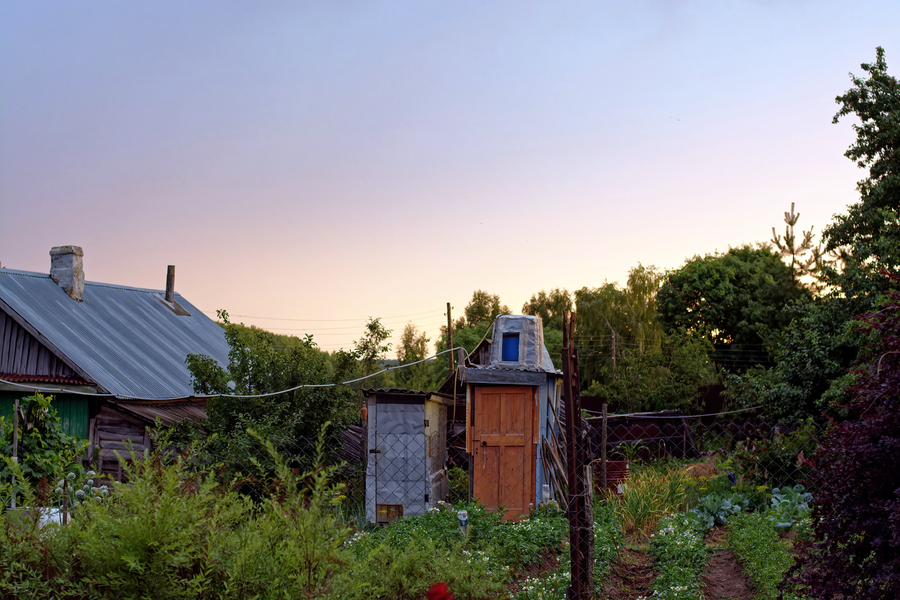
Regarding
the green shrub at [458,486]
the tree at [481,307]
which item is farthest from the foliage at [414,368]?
the green shrub at [458,486]

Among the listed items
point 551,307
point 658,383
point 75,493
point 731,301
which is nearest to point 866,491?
point 75,493

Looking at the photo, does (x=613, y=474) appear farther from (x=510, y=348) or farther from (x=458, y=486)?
(x=510, y=348)

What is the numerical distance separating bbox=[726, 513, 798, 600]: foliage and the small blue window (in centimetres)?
368

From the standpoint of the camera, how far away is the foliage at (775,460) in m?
11.4

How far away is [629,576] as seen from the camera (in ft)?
24.2

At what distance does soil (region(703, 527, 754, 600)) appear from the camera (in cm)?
679

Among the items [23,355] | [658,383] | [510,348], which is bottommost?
[658,383]

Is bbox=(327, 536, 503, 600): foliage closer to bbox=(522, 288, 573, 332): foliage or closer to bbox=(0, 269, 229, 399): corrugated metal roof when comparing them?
bbox=(0, 269, 229, 399): corrugated metal roof

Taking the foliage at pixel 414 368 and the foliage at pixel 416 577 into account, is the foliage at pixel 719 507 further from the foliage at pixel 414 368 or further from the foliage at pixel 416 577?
the foliage at pixel 414 368

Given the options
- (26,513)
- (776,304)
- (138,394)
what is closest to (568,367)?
(26,513)

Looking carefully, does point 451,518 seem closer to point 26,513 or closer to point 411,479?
point 411,479

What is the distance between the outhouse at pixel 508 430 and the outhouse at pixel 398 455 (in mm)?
647

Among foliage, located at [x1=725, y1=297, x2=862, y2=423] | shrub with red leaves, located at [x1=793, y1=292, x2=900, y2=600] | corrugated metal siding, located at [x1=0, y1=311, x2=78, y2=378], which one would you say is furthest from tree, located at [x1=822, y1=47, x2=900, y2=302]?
corrugated metal siding, located at [x1=0, y1=311, x2=78, y2=378]

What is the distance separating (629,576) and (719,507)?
11.7 feet
